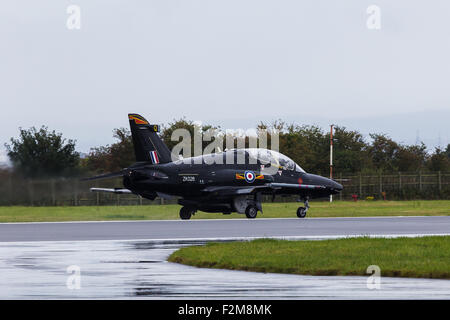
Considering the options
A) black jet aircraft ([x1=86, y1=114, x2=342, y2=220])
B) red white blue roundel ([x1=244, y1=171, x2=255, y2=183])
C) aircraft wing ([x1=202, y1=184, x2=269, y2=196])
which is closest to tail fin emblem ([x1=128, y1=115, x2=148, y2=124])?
black jet aircraft ([x1=86, y1=114, x2=342, y2=220])

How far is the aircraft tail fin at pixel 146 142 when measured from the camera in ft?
136

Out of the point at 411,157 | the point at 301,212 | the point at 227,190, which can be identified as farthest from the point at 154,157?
the point at 411,157

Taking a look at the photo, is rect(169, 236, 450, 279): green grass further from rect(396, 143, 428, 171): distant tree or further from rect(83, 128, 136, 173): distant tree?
rect(396, 143, 428, 171): distant tree

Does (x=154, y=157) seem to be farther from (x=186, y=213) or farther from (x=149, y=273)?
(x=149, y=273)

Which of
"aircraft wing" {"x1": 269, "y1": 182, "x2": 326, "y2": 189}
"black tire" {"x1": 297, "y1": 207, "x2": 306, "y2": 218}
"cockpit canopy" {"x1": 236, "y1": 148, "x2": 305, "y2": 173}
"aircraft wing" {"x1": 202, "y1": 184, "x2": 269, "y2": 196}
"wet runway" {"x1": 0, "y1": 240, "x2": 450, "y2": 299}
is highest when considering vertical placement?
"cockpit canopy" {"x1": 236, "y1": 148, "x2": 305, "y2": 173}

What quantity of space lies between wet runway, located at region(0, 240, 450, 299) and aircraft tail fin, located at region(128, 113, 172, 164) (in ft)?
65.4

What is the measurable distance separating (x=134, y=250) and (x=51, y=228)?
12047mm

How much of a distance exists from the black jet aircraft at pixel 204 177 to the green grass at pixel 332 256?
55.2 ft

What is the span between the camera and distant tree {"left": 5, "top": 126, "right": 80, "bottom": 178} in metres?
43.2

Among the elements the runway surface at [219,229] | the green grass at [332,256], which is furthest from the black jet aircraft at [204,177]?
the green grass at [332,256]

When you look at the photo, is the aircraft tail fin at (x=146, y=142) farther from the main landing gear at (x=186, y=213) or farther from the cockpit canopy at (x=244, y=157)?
the main landing gear at (x=186, y=213)

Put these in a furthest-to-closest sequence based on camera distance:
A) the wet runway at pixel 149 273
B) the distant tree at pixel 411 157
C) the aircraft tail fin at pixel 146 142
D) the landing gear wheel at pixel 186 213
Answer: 1. the distant tree at pixel 411 157
2. the landing gear wheel at pixel 186 213
3. the aircraft tail fin at pixel 146 142
4. the wet runway at pixel 149 273

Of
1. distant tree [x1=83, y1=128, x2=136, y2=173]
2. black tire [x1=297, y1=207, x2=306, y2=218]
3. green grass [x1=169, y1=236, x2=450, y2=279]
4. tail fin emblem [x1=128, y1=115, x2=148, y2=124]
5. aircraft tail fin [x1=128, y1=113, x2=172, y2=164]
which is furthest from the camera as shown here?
distant tree [x1=83, y1=128, x2=136, y2=173]
